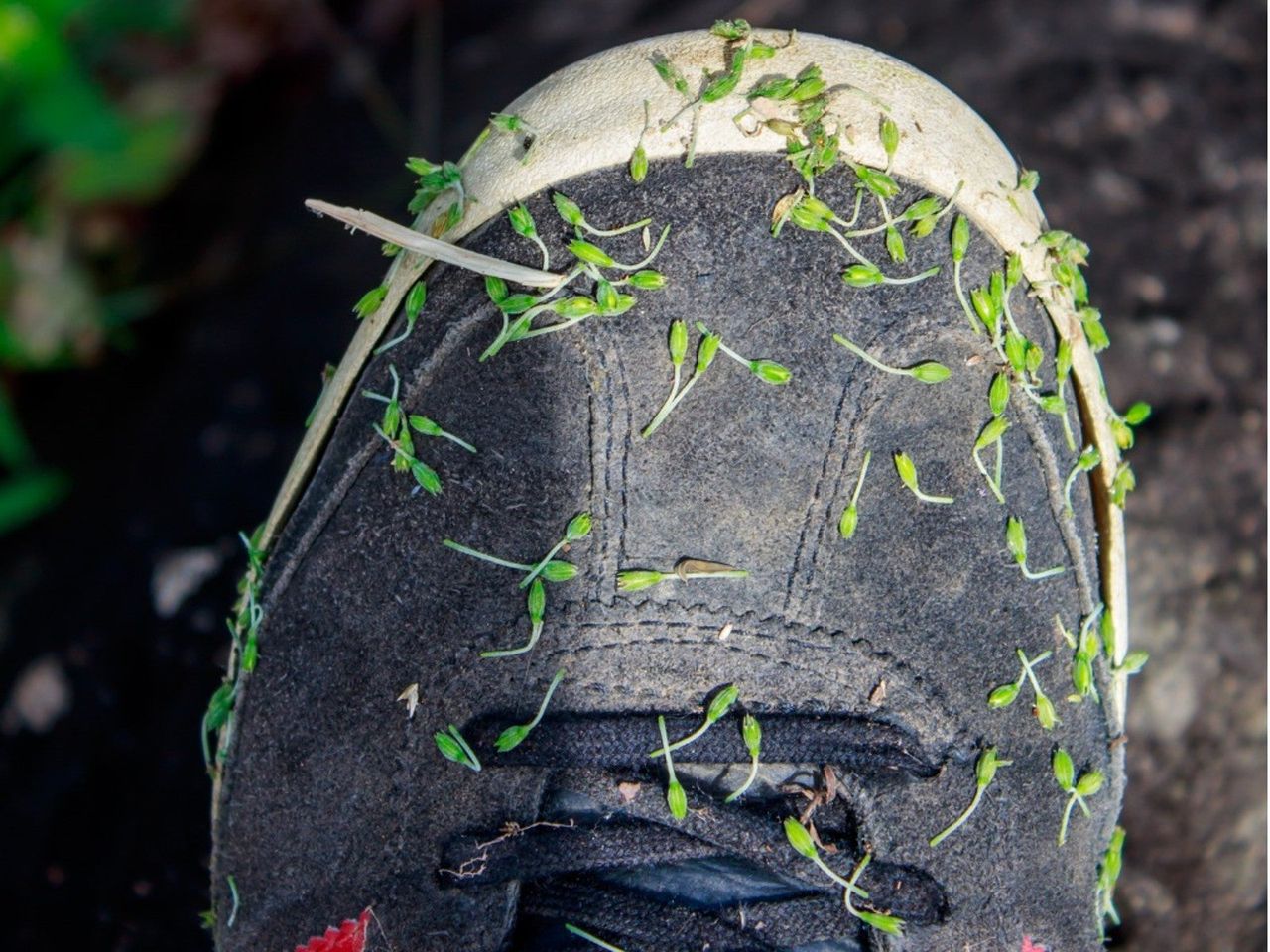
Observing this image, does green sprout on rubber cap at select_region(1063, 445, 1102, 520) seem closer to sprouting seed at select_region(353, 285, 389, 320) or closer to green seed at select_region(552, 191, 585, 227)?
green seed at select_region(552, 191, 585, 227)

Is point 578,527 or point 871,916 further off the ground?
point 578,527

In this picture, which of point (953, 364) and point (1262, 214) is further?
point (1262, 214)

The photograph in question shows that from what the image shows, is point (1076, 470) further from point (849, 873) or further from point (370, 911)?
point (370, 911)

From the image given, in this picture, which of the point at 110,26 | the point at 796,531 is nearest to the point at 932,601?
the point at 796,531

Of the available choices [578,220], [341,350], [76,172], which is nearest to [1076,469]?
[578,220]

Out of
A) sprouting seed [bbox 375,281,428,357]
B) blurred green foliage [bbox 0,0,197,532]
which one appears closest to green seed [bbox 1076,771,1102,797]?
sprouting seed [bbox 375,281,428,357]

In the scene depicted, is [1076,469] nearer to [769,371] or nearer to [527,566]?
[769,371]
